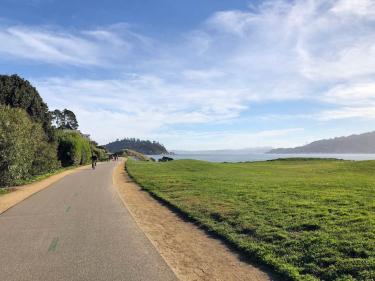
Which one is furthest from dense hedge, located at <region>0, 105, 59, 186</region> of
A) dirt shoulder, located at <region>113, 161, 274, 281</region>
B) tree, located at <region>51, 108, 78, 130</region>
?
tree, located at <region>51, 108, 78, 130</region>

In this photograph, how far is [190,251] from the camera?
10070mm

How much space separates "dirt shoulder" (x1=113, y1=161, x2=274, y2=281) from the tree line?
1081cm

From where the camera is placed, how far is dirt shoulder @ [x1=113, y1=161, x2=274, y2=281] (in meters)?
8.18

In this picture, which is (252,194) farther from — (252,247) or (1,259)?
(1,259)

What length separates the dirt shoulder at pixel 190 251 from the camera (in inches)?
322

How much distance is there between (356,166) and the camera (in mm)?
41000

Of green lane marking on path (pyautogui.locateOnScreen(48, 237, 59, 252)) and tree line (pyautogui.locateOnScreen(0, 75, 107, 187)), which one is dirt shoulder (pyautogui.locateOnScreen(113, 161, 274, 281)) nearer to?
green lane marking on path (pyautogui.locateOnScreen(48, 237, 59, 252))

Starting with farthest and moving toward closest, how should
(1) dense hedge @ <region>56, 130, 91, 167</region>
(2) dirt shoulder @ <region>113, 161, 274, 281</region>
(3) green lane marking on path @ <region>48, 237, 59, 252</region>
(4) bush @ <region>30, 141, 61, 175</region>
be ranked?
(1) dense hedge @ <region>56, 130, 91, 167</region>, (4) bush @ <region>30, 141, 61, 175</region>, (3) green lane marking on path @ <region>48, 237, 59, 252</region>, (2) dirt shoulder @ <region>113, 161, 274, 281</region>

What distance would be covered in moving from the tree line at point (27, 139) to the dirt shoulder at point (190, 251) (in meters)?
10.8

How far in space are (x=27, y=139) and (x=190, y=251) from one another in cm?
1970

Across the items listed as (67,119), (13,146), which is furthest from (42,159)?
(67,119)

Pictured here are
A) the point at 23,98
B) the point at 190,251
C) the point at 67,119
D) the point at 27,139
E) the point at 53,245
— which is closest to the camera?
the point at 190,251

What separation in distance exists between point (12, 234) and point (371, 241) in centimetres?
886

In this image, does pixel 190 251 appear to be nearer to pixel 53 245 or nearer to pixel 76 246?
pixel 76 246
